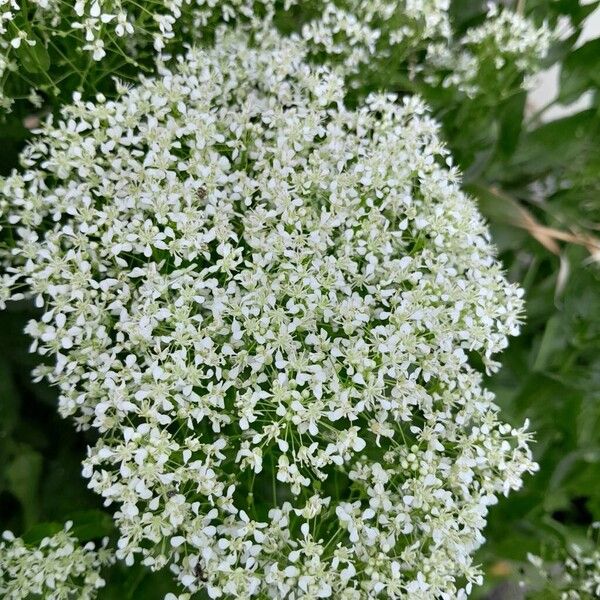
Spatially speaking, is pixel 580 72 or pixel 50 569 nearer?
pixel 50 569

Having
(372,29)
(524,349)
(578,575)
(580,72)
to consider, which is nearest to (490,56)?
(372,29)

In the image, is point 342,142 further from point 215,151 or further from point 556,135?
→ point 556,135

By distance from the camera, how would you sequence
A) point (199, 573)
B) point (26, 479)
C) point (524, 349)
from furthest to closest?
point (524, 349) → point (26, 479) → point (199, 573)

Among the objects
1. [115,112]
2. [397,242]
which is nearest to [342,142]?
[397,242]

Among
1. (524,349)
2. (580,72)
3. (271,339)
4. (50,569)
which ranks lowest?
(50,569)

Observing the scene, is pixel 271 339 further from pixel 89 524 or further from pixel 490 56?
pixel 490 56

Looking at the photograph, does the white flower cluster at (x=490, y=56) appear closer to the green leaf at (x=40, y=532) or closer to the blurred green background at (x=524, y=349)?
the blurred green background at (x=524, y=349)

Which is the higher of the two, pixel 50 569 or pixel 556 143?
pixel 556 143
